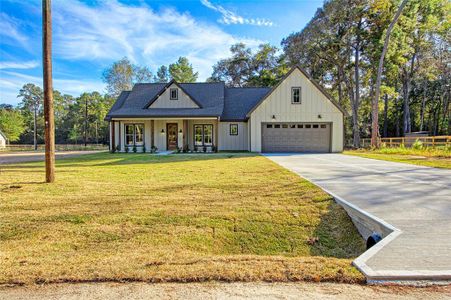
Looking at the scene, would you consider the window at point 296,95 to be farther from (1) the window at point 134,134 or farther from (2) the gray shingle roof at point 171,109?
(1) the window at point 134,134

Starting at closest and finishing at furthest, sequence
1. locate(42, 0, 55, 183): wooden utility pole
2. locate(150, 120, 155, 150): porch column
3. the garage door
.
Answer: locate(42, 0, 55, 183): wooden utility pole → the garage door → locate(150, 120, 155, 150): porch column

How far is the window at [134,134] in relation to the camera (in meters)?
20.6

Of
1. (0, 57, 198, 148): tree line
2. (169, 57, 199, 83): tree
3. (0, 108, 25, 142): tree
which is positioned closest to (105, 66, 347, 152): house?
(169, 57, 199, 83): tree

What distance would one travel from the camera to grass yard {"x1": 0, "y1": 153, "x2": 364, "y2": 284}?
2691 mm

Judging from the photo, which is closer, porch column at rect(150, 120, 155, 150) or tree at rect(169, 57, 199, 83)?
porch column at rect(150, 120, 155, 150)

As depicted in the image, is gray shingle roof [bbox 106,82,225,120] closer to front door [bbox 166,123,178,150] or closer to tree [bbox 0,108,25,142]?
front door [bbox 166,123,178,150]

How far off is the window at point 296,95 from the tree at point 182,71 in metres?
25.6

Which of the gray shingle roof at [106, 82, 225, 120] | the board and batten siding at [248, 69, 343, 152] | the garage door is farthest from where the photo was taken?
the gray shingle roof at [106, 82, 225, 120]

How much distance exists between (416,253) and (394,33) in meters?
26.7

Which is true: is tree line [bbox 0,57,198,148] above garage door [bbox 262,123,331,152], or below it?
above

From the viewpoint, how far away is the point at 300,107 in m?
18.6

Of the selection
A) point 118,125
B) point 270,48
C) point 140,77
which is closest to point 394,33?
point 270,48

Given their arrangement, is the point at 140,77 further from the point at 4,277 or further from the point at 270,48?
the point at 4,277

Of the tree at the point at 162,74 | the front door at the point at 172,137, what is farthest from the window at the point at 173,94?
the tree at the point at 162,74
